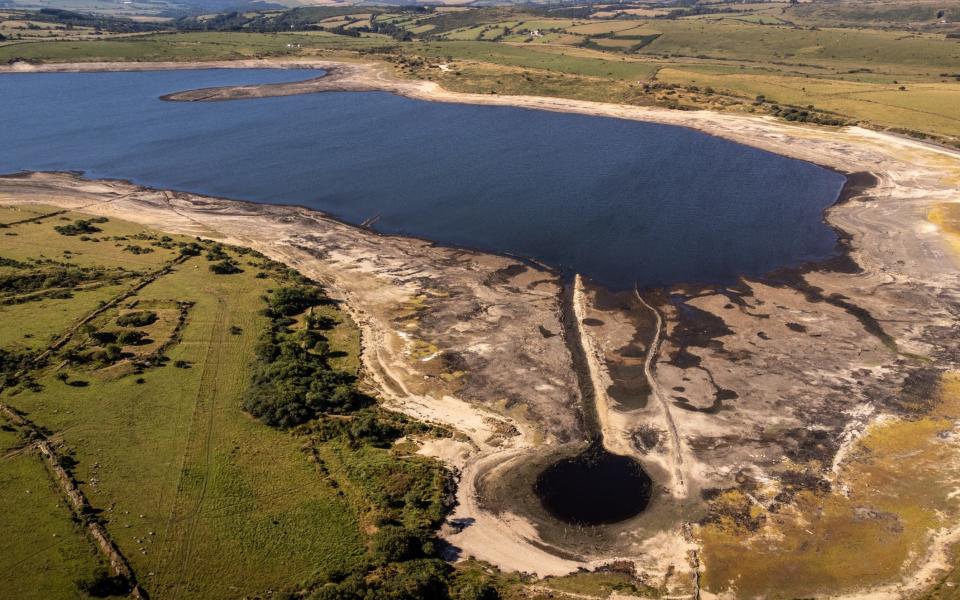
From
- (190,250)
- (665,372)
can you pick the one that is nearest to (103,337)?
(190,250)

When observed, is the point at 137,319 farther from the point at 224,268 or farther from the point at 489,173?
the point at 489,173

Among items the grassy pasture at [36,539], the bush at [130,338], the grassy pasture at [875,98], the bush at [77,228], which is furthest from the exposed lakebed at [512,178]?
the bush at [130,338]

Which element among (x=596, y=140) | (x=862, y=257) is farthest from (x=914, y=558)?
(x=596, y=140)

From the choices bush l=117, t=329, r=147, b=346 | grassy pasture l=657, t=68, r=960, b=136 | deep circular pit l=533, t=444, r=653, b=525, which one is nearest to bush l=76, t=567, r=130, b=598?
deep circular pit l=533, t=444, r=653, b=525

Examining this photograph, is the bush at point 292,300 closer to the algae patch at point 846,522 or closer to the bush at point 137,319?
the bush at point 137,319

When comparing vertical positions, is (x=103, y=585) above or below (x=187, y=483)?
above

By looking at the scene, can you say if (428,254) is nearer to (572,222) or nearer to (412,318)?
(412,318)
